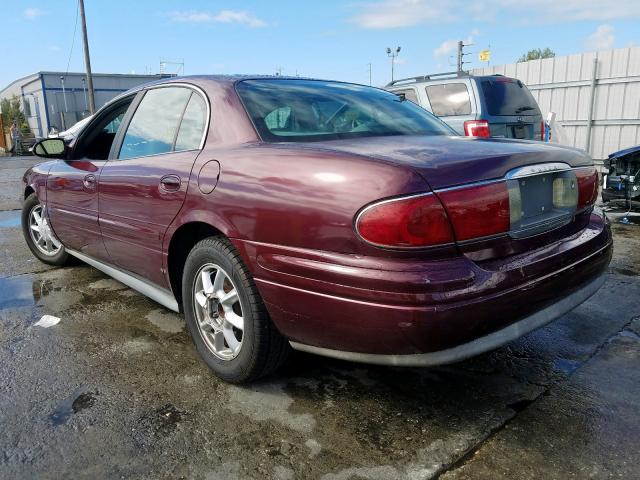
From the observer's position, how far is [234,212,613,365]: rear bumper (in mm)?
1781

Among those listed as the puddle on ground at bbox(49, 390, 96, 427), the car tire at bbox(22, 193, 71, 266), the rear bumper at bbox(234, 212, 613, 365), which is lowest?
the puddle on ground at bbox(49, 390, 96, 427)

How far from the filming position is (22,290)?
4.09m

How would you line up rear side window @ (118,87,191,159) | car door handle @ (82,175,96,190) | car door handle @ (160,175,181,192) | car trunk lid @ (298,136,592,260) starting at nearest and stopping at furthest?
car trunk lid @ (298,136,592,260), car door handle @ (160,175,181,192), rear side window @ (118,87,191,159), car door handle @ (82,175,96,190)

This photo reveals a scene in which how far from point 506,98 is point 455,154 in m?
5.57

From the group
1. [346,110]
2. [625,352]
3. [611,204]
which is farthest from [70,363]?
[611,204]

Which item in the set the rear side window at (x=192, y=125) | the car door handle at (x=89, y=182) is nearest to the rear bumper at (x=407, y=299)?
the rear side window at (x=192, y=125)

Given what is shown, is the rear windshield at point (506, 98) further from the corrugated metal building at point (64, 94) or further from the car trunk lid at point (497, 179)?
the corrugated metal building at point (64, 94)

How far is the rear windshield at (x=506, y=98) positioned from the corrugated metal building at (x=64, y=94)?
30.6 m

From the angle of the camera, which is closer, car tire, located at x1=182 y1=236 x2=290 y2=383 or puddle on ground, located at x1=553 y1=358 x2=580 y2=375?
car tire, located at x1=182 y1=236 x2=290 y2=383

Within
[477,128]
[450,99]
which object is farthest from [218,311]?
[450,99]

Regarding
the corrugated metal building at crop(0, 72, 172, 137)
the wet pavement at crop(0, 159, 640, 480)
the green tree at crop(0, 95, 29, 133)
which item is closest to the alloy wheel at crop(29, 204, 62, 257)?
the wet pavement at crop(0, 159, 640, 480)

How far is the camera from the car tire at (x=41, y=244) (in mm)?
4578

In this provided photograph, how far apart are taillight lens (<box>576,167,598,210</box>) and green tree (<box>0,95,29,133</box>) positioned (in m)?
42.8

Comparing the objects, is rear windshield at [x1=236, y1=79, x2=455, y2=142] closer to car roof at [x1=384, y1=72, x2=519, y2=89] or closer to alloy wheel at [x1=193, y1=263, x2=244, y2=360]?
alloy wheel at [x1=193, y1=263, x2=244, y2=360]
